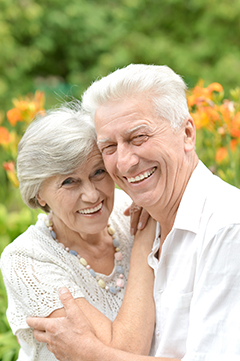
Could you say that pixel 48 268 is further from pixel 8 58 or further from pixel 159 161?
pixel 8 58

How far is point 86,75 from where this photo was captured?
9.98m

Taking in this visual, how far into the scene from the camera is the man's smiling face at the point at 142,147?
5.60 feet

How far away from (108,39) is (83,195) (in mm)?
8433

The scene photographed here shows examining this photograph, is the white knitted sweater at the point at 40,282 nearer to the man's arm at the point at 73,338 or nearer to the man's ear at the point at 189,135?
the man's arm at the point at 73,338

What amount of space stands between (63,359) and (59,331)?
5.8 inches

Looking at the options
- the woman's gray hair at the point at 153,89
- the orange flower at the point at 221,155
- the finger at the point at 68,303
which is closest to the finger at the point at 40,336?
the finger at the point at 68,303


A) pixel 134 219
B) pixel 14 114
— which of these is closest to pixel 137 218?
pixel 134 219

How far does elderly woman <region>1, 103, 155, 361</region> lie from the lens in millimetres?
1872

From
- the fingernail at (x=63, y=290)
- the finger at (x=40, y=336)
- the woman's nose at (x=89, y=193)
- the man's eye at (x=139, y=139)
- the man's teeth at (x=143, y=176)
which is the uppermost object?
the man's eye at (x=139, y=139)

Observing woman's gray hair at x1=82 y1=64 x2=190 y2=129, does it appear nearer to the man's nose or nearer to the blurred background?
the man's nose

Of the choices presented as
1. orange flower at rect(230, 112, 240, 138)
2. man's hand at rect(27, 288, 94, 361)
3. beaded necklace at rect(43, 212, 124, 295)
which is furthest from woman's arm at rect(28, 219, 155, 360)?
orange flower at rect(230, 112, 240, 138)

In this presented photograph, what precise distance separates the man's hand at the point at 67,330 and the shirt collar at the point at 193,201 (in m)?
0.58

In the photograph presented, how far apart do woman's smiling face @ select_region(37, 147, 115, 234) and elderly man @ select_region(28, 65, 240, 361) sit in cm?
20

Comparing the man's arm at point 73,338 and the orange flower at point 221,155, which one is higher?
the orange flower at point 221,155
